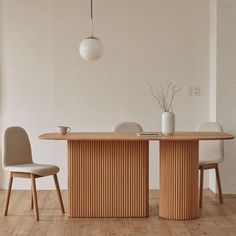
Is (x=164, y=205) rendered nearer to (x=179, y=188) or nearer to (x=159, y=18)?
(x=179, y=188)

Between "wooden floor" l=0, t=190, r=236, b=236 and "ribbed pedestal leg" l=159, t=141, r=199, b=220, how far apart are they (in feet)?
0.36

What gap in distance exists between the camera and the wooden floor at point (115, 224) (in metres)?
4.20

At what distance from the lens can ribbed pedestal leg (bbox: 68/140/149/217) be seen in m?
4.65

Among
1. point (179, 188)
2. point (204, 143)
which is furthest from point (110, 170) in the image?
point (204, 143)

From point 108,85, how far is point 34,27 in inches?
40.9

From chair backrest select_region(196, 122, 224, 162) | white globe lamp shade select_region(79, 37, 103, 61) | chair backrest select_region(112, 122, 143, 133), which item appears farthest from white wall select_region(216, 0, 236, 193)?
white globe lamp shade select_region(79, 37, 103, 61)

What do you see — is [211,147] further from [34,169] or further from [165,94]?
[34,169]

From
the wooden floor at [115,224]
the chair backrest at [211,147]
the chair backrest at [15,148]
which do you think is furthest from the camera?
the chair backrest at [211,147]

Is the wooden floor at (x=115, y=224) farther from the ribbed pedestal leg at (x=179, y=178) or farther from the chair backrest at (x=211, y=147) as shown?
the chair backrest at (x=211, y=147)

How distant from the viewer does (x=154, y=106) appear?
596 cm

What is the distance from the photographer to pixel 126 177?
15.3ft

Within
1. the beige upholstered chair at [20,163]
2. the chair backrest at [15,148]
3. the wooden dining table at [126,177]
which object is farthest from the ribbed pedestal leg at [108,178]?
the chair backrest at [15,148]

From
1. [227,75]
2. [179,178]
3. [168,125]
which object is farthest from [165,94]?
[179,178]

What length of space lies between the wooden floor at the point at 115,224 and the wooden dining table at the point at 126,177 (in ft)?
0.39
